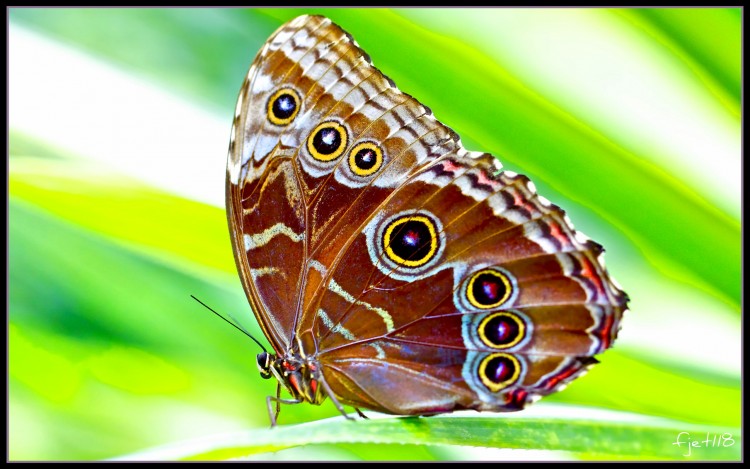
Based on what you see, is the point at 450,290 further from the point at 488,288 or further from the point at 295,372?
the point at 295,372

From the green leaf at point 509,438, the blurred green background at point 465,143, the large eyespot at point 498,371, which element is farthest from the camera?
the blurred green background at point 465,143

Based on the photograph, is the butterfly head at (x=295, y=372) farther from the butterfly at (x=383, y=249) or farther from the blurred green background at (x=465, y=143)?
the blurred green background at (x=465, y=143)

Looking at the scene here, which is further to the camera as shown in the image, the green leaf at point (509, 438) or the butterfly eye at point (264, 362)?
the butterfly eye at point (264, 362)
